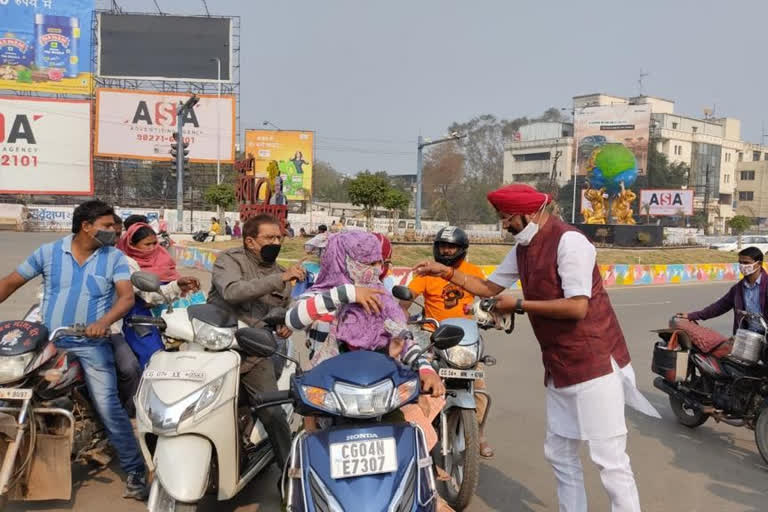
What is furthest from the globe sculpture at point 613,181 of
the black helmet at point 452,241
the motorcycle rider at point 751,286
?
the black helmet at point 452,241

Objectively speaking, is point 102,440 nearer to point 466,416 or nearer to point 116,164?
point 466,416

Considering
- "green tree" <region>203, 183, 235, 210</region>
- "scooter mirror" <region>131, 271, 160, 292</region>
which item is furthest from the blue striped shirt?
"green tree" <region>203, 183, 235, 210</region>

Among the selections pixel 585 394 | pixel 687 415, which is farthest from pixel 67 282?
pixel 687 415

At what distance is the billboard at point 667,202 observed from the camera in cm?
4522

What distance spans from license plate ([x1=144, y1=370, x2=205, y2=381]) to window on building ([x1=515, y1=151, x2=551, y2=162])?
3189 inches

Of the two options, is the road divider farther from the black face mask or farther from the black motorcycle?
the black face mask

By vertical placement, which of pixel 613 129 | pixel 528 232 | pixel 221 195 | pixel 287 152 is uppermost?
pixel 613 129

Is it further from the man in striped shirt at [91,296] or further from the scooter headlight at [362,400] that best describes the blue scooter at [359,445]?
the man in striped shirt at [91,296]

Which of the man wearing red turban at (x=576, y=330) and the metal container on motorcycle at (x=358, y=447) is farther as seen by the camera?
the man wearing red turban at (x=576, y=330)

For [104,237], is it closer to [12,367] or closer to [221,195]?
[12,367]

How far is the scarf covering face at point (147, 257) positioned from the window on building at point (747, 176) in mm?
91015

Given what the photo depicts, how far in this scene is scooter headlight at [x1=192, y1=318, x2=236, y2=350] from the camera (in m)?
3.41

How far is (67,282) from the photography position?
4.07 m

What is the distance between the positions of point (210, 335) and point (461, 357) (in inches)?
57.8
